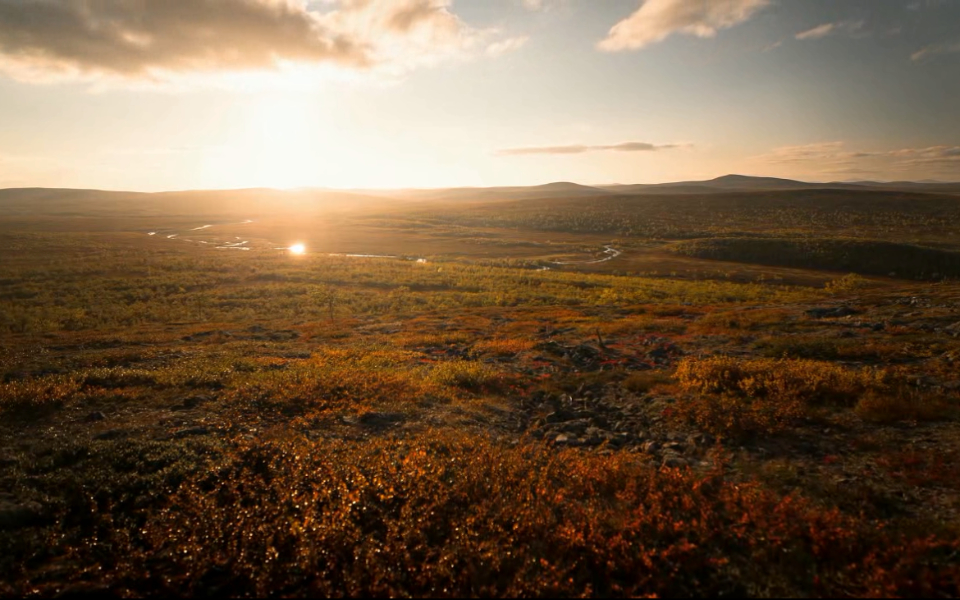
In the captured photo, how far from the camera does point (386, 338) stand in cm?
2678

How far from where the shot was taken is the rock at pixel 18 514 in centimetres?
788

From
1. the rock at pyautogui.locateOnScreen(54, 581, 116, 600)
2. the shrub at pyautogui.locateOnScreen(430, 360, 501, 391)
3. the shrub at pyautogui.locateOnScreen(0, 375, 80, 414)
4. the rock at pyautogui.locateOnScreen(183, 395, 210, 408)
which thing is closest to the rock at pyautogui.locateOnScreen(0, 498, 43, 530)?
the rock at pyautogui.locateOnScreen(54, 581, 116, 600)

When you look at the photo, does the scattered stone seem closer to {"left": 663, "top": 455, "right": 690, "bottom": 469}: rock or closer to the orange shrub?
the orange shrub

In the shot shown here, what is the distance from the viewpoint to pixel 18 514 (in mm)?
8055

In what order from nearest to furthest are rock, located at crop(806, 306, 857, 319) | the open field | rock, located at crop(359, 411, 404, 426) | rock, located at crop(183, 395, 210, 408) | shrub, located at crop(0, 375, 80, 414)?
the open field
shrub, located at crop(0, 375, 80, 414)
rock, located at crop(359, 411, 404, 426)
rock, located at crop(183, 395, 210, 408)
rock, located at crop(806, 306, 857, 319)

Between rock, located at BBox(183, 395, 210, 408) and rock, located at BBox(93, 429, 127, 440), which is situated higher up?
rock, located at BBox(93, 429, 127, 440)

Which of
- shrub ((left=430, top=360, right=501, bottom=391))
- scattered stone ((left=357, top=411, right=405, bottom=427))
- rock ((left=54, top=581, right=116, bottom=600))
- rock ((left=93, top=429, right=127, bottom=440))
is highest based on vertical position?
rock ((left=93, top=429, right=127, bottom=440))

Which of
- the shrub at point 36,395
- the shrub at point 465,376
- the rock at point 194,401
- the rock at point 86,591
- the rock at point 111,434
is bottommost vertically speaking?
the shrub at point 465,376

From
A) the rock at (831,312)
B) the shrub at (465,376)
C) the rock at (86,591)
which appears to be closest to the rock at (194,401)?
the shrub at (465,376)

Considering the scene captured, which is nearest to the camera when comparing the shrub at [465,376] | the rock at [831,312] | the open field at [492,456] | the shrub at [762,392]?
the open field at [492,456]

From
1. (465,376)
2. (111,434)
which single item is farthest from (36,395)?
(465,376)

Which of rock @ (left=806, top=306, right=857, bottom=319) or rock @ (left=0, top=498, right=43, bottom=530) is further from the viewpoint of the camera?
rock @ (left=806, top=306, right=857, bottom=319)

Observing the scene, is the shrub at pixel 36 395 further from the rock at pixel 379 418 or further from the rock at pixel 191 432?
the rock at pixel 379 418

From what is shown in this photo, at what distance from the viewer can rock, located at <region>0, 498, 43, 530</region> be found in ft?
25.9
